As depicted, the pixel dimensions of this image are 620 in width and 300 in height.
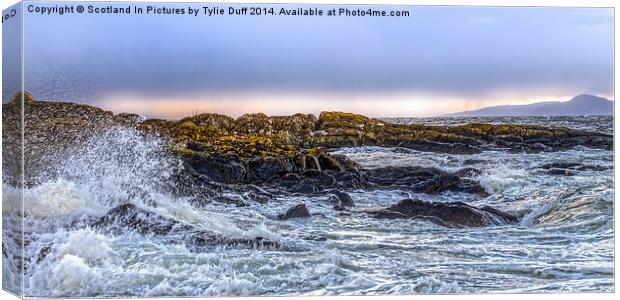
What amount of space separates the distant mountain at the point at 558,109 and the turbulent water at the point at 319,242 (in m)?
0.20

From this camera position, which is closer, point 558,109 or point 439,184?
point 439,184

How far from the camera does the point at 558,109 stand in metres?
15.2

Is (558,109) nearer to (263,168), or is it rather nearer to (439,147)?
(439,147)

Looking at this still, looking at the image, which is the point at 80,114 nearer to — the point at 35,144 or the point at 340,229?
the point at 35,144

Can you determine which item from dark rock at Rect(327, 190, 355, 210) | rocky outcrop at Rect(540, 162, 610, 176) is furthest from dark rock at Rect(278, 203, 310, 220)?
rocky outcrop at Rect(540, 162, 610, 176)

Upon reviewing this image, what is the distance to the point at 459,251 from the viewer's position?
1451cm

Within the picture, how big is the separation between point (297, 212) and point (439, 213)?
59.0 inches

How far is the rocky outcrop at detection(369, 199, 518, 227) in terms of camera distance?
14.7m

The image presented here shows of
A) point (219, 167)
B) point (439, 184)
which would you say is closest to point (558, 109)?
point (439, 184)

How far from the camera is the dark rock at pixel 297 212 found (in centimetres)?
1446

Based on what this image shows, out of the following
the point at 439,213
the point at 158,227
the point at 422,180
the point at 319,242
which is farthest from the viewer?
the point at 422,180

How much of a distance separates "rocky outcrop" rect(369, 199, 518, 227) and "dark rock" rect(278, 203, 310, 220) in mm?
687

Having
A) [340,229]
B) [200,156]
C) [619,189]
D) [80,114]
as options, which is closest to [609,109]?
[619,189]

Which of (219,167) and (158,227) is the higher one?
(219,167)
